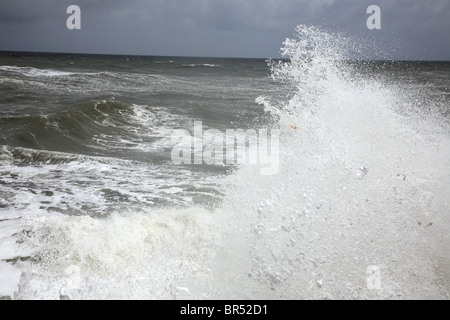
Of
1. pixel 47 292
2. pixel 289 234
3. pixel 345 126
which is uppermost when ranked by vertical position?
pixel 345 126

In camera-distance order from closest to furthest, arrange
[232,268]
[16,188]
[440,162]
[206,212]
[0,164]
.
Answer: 1. [232,268]
2. [206,212]
3. [440,162]
4. [16,188]
5. [0,164]

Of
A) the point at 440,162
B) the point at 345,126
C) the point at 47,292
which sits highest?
the point at 345,126

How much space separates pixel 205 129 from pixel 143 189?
564 centimetres

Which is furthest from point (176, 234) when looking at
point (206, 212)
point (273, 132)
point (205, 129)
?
point (205, 129)

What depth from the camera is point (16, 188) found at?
6.05 meters

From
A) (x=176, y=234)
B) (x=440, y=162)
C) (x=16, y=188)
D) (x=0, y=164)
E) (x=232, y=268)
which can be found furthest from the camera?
(x=0, y=164)

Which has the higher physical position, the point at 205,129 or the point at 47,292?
the point at 205,129

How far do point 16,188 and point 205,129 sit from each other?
6.40 metres

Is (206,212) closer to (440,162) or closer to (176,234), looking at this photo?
(176,234)

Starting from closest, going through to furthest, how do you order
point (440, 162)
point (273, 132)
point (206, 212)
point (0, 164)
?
point (206, 212), point (440, 162), point (0, 164), point (273, 132)

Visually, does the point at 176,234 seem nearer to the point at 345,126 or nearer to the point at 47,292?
the point at 47,292

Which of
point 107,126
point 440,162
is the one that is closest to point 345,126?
point 440,162

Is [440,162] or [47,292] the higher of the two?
[440,162]

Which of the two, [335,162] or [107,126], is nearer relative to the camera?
[335,162]
